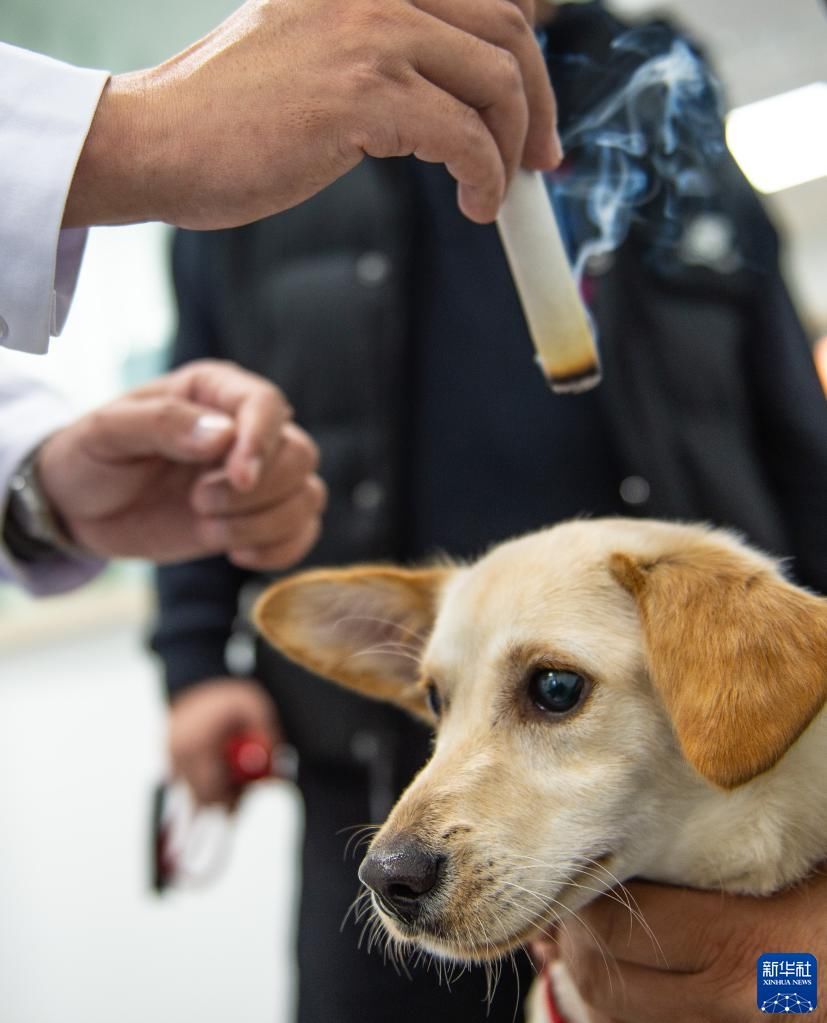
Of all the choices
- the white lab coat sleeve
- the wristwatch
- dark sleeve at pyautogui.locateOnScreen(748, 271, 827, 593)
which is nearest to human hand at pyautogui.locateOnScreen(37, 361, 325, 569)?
the wristwatch

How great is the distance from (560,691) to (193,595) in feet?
1.97

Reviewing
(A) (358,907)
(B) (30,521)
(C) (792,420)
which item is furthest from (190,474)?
(C) (792,420)

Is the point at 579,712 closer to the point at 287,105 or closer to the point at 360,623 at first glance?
the point at 360,623

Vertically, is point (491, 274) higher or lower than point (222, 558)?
higher

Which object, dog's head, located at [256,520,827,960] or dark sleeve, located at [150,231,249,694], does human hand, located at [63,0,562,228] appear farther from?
dark sleeve, located at [150,231,249,694]

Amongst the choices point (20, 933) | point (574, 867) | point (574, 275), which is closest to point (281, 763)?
point (20, 933)

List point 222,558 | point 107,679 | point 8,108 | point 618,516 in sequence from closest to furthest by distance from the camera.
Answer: point 8,108, point 618,516, point 222,558, point 107,679

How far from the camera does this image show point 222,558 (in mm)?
1087

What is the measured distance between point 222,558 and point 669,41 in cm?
72

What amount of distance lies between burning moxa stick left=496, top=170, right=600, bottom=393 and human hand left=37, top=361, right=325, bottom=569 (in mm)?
291

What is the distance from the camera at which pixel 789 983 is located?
477 mm

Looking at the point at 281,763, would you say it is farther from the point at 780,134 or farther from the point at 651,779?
the point at 780,134

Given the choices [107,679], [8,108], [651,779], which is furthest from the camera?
[107,679]

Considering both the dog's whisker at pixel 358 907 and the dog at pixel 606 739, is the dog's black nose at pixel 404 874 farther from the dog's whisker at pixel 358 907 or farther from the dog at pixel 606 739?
the dog's whisker at pixel 358 907
